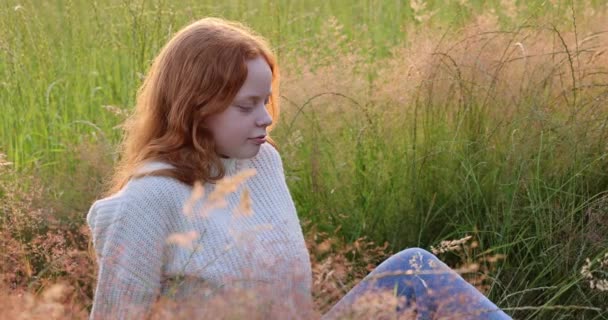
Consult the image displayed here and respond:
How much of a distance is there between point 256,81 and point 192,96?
0.45 ft

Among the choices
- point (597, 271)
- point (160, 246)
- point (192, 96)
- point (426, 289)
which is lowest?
point (597, 271)

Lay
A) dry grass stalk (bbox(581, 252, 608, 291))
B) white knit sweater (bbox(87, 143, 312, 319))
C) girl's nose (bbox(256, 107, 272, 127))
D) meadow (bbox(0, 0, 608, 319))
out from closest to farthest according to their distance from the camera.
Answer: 1. dry grass stalk (bbox(581, 252, 608, 291))
2. white knit sweater (bbox(87, 143, 312, 319))
3. girl's nose (bbox(256, 107, 272, 127))
4. meadow (bbox(0, 0, 608, 319))

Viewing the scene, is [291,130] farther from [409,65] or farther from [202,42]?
[202,42]

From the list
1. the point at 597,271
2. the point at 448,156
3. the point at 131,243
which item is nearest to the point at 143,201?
the point at 131,243

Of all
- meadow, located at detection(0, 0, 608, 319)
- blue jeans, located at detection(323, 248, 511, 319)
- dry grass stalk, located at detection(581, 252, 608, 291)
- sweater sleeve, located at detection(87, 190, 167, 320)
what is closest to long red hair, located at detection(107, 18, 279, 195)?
sweater sleeve, located at detection(87, 190, 167, 320)

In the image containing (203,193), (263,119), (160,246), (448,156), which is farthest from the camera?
(448,156)

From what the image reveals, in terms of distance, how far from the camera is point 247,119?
89.3 inches

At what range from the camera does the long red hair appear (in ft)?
7.43

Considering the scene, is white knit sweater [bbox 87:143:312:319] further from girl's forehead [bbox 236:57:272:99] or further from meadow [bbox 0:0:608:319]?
meadow [bbox 0:0:608:319]

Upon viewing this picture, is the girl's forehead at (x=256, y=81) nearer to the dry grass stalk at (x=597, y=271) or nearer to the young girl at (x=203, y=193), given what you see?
the young girl at (x=203, y=193)

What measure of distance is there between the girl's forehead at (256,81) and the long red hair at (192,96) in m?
0.01

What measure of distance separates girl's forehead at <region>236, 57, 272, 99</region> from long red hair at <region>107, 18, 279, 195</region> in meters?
0.01

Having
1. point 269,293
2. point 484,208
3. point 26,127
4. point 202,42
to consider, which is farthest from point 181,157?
point 26,127

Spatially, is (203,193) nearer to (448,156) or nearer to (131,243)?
(131,243)
